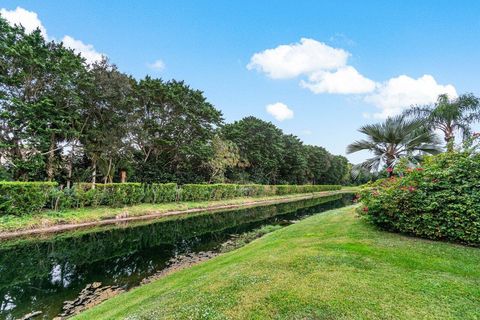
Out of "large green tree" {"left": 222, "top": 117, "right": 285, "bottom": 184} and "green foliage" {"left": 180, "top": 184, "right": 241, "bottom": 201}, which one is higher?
"large green tree" {"left": 222, "top": 117, "right": 285, "bottom": 184}

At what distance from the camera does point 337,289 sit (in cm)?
349

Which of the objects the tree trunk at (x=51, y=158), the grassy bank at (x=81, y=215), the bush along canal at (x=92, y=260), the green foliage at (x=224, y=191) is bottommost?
the bush along canal at (x=92, y=260)

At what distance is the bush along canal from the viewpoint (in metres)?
5.79

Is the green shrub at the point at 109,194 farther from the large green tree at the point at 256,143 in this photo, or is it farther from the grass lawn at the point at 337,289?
the large green tree at the point at 256,143

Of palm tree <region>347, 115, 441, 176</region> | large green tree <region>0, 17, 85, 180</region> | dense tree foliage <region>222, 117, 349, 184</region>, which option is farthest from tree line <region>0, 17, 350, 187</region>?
palm tree <region>347, 115, 441, 176</region>

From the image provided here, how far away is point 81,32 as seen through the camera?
1730 centimetres

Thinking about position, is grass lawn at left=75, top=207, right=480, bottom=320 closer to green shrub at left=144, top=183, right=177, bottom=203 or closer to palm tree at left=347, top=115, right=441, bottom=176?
palm tree at left=347, top=115, right=441, bottom=176

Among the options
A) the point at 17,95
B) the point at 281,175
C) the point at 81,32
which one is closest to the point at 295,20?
the point at 81,32

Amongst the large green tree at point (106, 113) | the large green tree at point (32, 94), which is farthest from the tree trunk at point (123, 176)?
the large green tree at point (32, 94)

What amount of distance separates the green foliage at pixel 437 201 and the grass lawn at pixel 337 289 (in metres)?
0.48

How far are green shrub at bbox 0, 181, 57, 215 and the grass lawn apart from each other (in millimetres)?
10660

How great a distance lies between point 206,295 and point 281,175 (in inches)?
1841

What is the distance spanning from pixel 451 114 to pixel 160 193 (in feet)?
61.6

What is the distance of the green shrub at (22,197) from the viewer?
1177 cm
